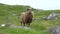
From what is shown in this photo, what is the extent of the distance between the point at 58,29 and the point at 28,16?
27.0ft

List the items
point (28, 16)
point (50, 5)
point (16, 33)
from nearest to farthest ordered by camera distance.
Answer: point (16, 33), point (28, 16), point (50, 5)

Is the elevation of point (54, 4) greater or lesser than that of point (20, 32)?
lesser

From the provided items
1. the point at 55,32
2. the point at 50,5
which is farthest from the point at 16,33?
the point at 50,5

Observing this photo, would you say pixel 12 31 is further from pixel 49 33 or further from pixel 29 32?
pixel 49 33

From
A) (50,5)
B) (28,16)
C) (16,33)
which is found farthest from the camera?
(50,5)

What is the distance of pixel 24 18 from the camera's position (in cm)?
2795

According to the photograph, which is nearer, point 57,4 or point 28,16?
point 28,16

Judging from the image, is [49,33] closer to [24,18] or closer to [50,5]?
[24,18]

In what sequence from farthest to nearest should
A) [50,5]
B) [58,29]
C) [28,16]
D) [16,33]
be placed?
1. [50,5]
2. [28,16]
3. [58,29]
4. [16,33]

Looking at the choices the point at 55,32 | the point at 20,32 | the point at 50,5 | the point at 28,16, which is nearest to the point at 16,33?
the point at 20,32

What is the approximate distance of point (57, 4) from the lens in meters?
200

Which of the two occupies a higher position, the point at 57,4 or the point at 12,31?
the point at 12,31

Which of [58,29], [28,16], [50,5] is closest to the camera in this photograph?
[58,29]

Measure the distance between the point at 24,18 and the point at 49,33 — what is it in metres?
7.95
